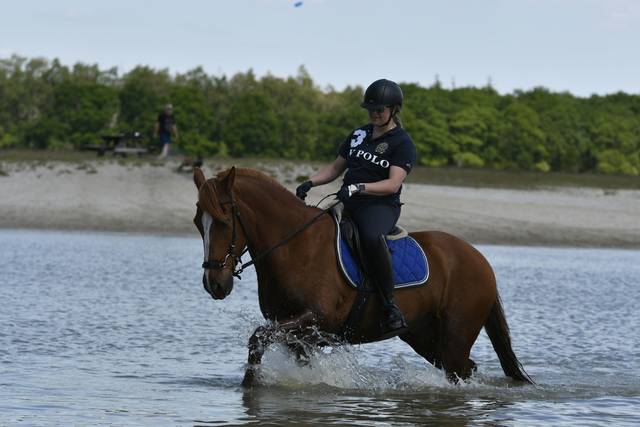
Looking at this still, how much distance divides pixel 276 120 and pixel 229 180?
5962 cm

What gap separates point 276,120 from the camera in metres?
64.8

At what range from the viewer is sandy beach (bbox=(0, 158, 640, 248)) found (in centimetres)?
2408

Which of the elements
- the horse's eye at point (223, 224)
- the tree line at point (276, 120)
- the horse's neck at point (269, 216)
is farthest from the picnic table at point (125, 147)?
the tree line at point (276, 120)

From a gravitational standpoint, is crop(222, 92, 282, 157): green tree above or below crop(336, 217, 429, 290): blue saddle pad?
above

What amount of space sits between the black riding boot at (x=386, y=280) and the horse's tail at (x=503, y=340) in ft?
4.57

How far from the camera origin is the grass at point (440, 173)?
28406 mm

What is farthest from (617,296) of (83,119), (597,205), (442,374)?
(83,119)

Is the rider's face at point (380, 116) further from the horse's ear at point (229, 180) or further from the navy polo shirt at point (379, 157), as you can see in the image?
the horse's ear at point (229, 180)

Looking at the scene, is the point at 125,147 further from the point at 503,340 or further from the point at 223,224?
the point at 223,224

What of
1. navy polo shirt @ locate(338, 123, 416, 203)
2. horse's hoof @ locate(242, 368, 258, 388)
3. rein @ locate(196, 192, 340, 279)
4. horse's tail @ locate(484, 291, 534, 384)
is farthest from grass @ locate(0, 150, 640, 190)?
rein @ locate(196, 192, 340, 279)

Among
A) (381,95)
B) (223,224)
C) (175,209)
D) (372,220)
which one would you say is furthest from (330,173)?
(175,209)

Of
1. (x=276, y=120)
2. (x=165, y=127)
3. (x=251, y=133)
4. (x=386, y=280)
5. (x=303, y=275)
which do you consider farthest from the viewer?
(x=276, y=120)

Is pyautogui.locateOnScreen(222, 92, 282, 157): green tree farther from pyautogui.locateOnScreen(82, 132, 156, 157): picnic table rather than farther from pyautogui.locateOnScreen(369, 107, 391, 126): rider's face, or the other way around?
pyautogui.locateOnScreen(369, 107, 391, 126): rider's face

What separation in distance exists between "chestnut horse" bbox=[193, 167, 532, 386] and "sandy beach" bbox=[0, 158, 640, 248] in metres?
17.2
